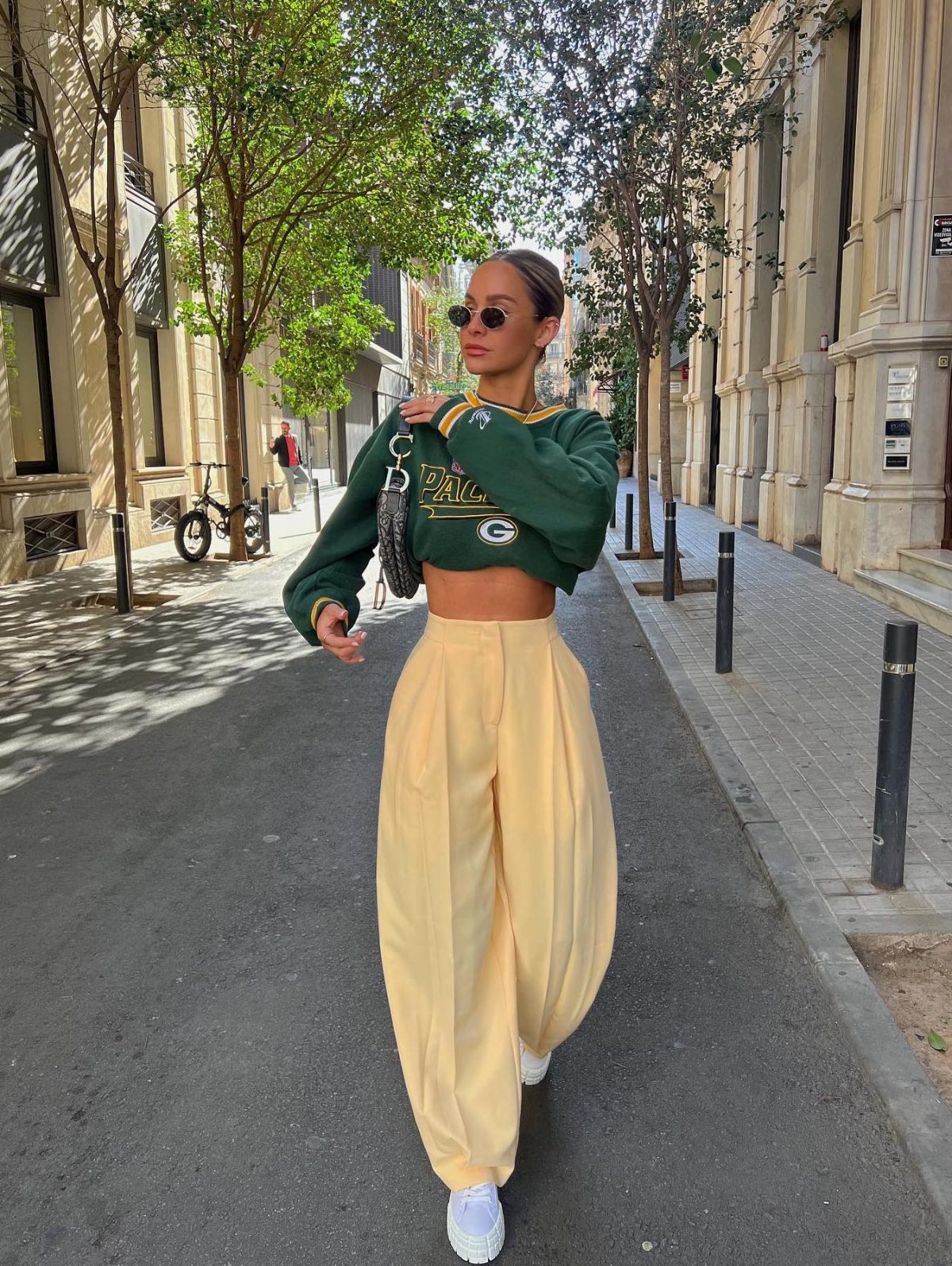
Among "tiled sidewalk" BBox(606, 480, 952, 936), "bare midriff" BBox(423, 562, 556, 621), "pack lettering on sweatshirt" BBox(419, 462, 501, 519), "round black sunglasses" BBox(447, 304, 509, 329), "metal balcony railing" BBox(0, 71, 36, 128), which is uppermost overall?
"metal balcony railing" BBox(0, 71, 36, 128)

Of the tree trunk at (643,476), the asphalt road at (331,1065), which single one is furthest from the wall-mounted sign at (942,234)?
the asphalt road at (331,1065)

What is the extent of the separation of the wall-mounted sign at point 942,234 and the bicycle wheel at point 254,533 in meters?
9.41

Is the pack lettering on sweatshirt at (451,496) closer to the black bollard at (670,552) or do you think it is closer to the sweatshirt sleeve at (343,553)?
the sweatshirt sleeve at (343,553)

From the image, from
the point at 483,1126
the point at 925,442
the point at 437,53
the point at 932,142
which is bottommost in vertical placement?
the point at 483,1126

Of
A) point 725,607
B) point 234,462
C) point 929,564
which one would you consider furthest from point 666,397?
point 725,607

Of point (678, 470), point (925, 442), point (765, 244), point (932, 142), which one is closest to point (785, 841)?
point (925, 442)

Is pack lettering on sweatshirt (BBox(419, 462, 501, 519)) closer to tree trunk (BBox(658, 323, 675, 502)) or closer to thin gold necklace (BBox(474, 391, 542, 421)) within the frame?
thin gold necklace (BBox(474, 391, 542, 421))

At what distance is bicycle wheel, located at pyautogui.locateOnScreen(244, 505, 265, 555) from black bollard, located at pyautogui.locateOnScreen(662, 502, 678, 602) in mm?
6769

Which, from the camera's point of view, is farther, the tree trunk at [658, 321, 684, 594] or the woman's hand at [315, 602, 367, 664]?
the tree trunk at [658, 321, 684, 594]

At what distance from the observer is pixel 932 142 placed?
9.78 metres

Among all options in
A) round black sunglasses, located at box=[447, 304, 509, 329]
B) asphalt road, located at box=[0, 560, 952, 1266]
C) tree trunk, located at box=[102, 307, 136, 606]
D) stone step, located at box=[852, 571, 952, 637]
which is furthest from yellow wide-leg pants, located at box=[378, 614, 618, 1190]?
tree trunk, located at box=[102, 307, 136, 606]

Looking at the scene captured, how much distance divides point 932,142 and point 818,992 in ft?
31.1

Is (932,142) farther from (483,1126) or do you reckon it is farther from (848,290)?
(483,1126)

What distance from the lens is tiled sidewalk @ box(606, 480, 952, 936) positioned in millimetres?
3848
